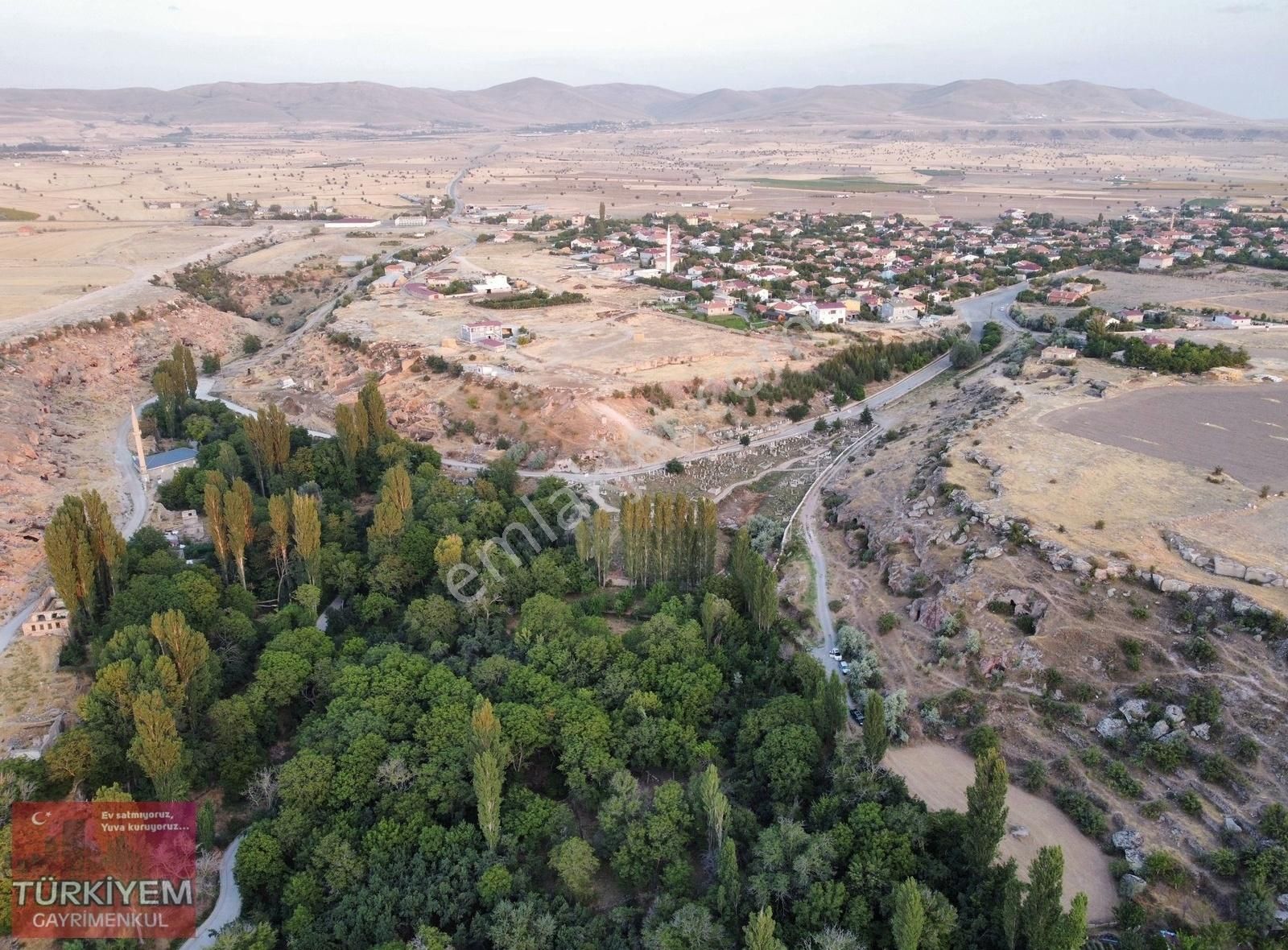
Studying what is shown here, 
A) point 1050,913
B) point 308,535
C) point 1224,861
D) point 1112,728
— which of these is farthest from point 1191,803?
point 308,535

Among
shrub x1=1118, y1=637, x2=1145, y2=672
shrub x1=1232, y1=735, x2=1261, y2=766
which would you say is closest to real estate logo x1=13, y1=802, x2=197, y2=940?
shrub x1=1118, y1=637, x2=1145, y2=672

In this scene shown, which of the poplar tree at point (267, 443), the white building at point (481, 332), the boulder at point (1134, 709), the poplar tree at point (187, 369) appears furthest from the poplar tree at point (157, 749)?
the white building at point (481, 332)

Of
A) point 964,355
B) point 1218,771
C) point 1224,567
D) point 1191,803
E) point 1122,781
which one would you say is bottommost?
point 1122,781

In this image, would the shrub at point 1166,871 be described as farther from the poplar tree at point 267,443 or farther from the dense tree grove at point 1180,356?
the poplar tree at point 267,443

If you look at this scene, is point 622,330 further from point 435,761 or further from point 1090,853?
point 1090,853

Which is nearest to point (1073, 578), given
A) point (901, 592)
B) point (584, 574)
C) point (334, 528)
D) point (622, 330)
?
point (901, 592)

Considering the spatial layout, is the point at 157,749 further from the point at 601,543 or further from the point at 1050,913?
the point at 1050,913
